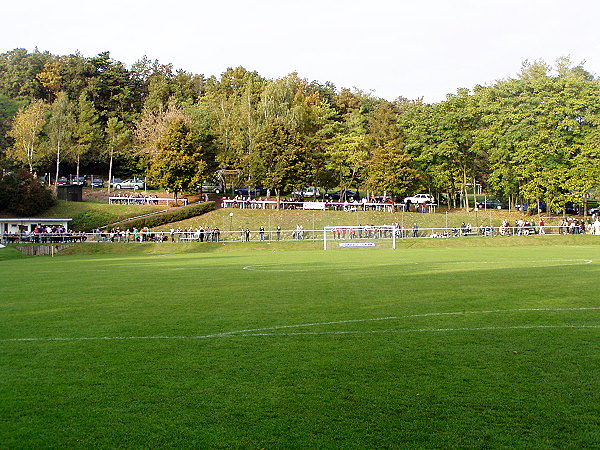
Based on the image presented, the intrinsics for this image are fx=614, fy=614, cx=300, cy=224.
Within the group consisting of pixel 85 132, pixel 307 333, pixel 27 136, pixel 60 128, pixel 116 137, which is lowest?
pixel 307 333

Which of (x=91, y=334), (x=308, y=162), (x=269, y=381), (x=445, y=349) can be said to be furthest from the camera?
(x=308, y=162)

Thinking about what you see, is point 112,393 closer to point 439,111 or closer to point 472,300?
point 472,300

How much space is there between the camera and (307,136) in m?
83.2

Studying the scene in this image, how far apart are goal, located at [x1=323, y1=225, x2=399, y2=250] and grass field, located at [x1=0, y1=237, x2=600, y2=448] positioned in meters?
30.0

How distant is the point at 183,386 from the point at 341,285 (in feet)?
37.3

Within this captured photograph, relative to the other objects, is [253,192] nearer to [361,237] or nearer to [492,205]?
[492,205]

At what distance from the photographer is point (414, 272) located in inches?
894

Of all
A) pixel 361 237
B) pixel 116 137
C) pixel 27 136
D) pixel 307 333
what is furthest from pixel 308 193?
pixel 307 333

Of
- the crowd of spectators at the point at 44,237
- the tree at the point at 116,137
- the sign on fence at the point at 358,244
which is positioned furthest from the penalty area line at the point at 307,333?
the tree at the point at 116,137

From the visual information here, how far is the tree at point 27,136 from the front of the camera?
255 feet

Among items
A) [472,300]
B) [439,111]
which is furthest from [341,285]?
[439,111]

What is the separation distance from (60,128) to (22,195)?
18.6 metres

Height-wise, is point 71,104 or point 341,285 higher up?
point 71,104

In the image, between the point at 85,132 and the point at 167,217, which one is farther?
the point at 85,132
